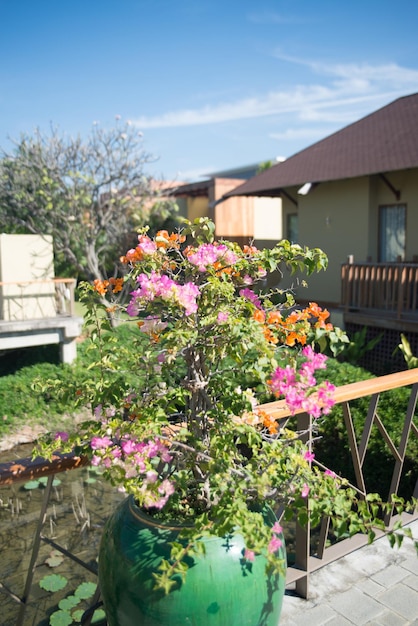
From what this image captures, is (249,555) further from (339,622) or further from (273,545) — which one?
(339,622)

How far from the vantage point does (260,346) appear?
6.28ft

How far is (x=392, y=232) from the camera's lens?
1274 cm

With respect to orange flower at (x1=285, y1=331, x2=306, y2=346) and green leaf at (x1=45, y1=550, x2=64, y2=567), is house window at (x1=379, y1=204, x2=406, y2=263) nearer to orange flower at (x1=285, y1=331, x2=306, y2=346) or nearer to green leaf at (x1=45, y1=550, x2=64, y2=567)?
green leaf at (x1=45, y1=550, x2=64, y2=567)

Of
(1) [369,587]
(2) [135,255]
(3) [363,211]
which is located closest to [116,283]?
(2) [135,255]

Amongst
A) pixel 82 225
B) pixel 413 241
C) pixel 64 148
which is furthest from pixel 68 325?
pixel 413 241

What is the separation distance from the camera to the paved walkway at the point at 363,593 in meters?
2.68

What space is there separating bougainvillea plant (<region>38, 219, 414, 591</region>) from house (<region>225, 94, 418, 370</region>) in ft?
27.0

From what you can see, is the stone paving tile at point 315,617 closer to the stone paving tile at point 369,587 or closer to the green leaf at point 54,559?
the stone paving tile at point 369,587

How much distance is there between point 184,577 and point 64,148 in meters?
15.0

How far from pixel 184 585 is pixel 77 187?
14.0 metres

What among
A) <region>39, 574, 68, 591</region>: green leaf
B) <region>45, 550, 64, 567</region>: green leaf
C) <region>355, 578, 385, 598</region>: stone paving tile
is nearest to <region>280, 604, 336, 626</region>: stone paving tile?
<region>355, 578, 385, 598</region>: stone paving tile

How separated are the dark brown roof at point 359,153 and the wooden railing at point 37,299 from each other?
6.43 m

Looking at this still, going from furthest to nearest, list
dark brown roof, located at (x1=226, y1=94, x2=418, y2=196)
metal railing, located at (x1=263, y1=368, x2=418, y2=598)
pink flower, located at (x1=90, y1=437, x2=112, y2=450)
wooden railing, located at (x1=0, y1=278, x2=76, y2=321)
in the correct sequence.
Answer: dark brown roof, located at (x1=226, y1=94, x2=418, y2=196)
wooden railing, located at (x1=0, y1=278, x2=76, y2=321)
metal railing, located at (x1=263, y1=368, x2=418, y2=598)
pink flower, located at (x1=90, y1=437, x2=112, y2=450)

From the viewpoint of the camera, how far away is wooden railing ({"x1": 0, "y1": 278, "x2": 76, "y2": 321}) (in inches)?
446
